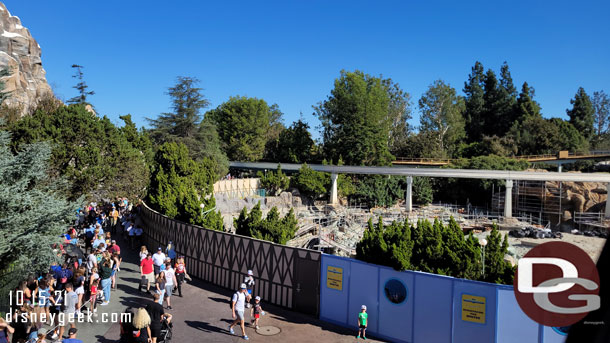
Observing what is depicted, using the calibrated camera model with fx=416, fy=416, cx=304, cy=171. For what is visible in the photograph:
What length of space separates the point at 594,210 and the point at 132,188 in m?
42.4

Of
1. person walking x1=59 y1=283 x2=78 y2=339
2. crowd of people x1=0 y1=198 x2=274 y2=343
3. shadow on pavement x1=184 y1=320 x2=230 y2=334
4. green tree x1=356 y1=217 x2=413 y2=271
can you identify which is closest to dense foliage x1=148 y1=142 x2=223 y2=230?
crowd of people x1=0 y1=198 x2=274 y2=343

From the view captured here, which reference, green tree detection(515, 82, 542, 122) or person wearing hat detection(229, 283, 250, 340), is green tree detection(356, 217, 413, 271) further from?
green tree detection(515, 82, 542, 122)

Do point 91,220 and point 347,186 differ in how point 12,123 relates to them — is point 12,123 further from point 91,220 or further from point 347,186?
point 347,186

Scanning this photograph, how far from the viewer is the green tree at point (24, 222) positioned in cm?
1183

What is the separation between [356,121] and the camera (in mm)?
60469

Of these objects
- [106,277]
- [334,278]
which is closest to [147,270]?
[106,277]

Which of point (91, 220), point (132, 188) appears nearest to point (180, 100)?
point (132, 188)

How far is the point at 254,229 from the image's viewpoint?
17.4m

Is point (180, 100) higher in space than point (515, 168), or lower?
higher

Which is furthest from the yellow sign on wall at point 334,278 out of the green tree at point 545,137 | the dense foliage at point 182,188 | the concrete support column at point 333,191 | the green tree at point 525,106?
the green tree at point 525,106

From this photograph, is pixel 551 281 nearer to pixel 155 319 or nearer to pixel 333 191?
pixel 155 319

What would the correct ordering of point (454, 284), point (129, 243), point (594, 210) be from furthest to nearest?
point (594, 210), point (129, 243), point (454, 284)

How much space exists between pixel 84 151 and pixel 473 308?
2241cm

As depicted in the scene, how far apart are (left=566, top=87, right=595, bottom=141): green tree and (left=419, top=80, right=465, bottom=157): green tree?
1970cm
